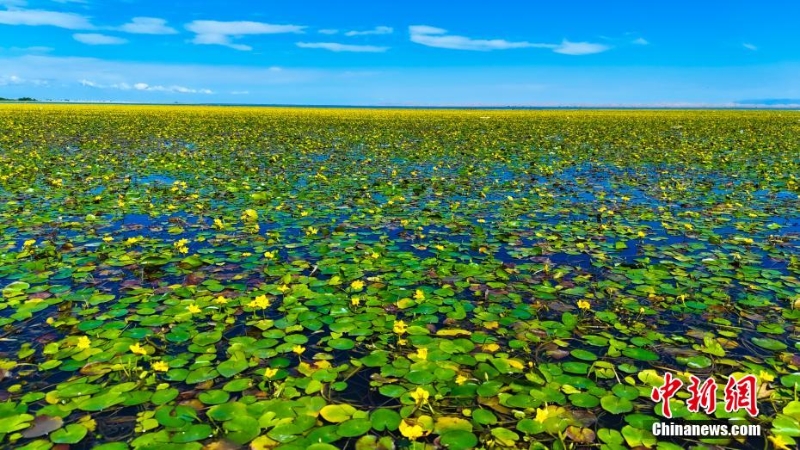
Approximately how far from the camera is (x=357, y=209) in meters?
8.61

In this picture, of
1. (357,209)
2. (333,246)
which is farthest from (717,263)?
(357,209)

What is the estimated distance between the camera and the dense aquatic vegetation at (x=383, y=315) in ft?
9.32

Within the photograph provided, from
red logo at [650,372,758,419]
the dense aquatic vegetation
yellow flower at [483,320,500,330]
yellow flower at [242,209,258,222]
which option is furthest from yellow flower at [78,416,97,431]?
yellow flower at [242,209,258,222]

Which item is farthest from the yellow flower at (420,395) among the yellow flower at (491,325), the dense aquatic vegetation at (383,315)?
the yellow flower at (491,325)

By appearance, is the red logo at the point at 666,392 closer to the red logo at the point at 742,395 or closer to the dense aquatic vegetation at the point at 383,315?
the dense aquatic vegetation at the point at 383,315

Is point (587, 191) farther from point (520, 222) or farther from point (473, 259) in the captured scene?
point (473, 259)

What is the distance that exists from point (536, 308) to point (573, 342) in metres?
0.66

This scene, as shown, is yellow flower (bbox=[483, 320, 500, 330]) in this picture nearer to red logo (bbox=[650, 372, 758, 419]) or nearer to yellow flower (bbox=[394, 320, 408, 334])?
yellow flower (bbox=[394, 320, 408, 334])

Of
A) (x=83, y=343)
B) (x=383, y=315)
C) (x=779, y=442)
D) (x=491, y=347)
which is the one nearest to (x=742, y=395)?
(x=779, y=442)

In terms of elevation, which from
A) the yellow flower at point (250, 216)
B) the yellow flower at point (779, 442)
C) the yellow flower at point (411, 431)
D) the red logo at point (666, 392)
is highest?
the yellow flower at point (250, 216)

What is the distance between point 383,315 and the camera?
4367mm

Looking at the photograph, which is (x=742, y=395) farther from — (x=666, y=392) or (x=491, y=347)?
(x=491, y=347)

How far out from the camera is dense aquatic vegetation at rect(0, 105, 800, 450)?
2.84 m

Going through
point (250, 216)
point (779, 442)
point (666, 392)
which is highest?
point (250, 216)
